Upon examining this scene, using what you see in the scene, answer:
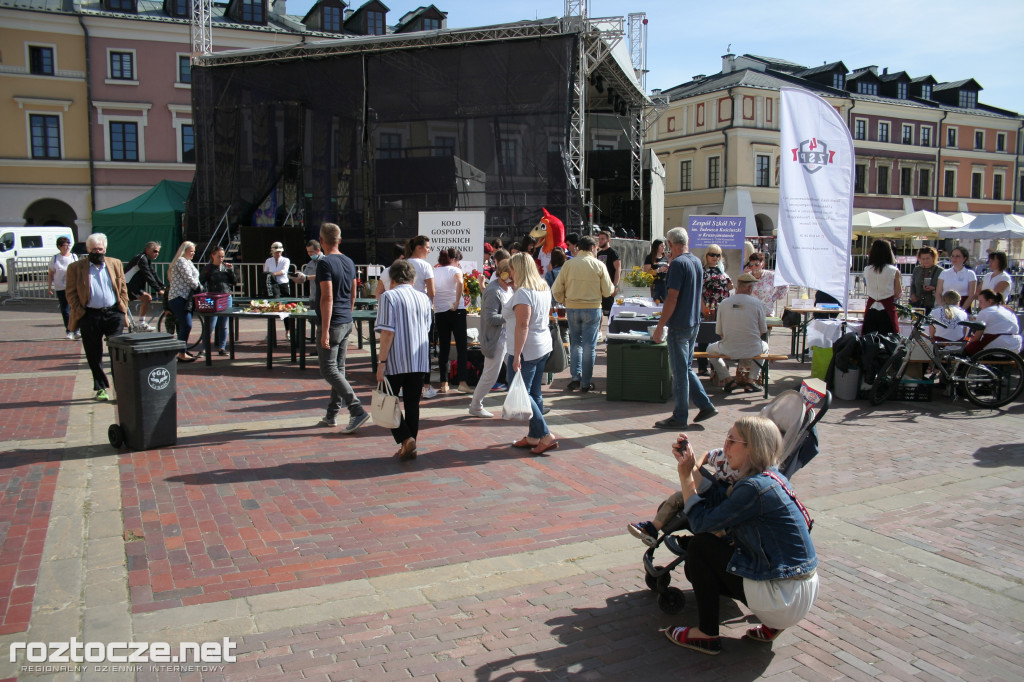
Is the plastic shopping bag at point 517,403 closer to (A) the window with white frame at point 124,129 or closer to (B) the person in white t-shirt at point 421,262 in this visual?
(B) the person in white t-shirt at point 421,262

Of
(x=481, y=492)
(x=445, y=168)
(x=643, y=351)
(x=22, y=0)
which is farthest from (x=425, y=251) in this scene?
(x=22, y=0)

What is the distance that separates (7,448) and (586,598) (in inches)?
220

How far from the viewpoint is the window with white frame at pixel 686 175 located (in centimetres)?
5122

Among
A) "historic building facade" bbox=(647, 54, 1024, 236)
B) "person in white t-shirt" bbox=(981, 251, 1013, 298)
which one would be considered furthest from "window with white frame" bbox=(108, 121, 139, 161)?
"person in white t-shirt" bbox=(981, 251, 1013, 298)

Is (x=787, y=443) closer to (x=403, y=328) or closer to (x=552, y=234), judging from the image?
(x=403, y=328)

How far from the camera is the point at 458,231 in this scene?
11906 mm

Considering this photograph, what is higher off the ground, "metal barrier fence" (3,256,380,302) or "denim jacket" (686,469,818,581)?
"metal barrier fence" (3,256,380,302)

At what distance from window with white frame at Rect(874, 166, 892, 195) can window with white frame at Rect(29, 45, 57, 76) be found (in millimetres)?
50203

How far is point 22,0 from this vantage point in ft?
122

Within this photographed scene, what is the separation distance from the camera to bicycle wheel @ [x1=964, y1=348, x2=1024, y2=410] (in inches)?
352

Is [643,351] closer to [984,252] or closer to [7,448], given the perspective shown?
[7,448]

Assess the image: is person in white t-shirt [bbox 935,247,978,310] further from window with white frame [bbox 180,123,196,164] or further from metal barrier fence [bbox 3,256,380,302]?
window with white frame [bbox 180,123,196,164]

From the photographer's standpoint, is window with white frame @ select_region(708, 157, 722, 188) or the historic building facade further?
window with white frame @ select_region(708, 157, 722, 188)

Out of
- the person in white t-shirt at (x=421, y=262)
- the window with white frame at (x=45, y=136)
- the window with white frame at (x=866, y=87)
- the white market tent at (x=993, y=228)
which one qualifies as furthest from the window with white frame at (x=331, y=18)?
the person in white t-shirt at (x=421, y=262)
